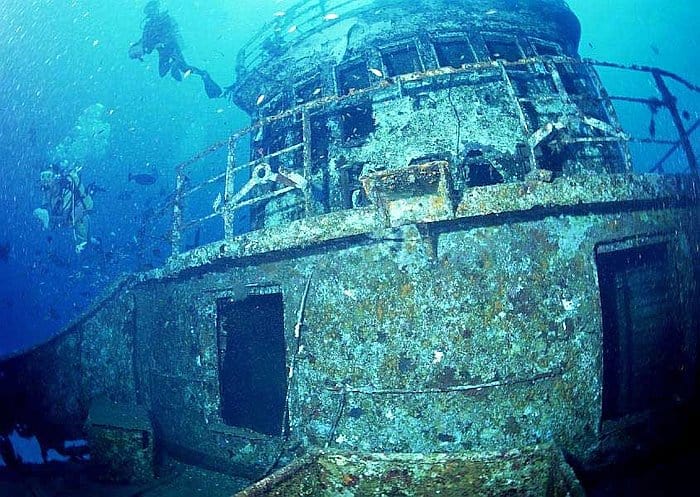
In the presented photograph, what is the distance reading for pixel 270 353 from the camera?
635cm

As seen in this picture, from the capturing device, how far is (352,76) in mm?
8062

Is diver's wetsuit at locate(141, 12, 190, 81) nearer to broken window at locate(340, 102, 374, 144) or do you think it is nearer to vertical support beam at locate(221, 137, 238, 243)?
broken window at locate(340, 102, 374, 144)

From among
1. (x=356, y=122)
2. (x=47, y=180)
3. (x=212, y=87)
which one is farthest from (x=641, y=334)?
(x=47, y=180)

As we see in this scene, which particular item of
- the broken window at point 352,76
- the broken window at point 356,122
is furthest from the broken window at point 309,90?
the broken window at point 356,122

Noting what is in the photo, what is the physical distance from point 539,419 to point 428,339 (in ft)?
4.21

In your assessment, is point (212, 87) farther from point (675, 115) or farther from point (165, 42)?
point (675, 115)

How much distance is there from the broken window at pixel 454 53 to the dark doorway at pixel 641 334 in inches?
204

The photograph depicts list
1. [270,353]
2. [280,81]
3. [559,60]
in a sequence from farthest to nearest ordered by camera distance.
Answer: [280,81] → [270,353] → [559,60]

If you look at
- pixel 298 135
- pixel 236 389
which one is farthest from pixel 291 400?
pixel 298 135

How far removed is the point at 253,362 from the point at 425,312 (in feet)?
12.1

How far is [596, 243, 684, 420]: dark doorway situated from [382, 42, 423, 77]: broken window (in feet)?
17.8

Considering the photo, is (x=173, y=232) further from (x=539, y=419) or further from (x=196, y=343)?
(x=539, y=419)

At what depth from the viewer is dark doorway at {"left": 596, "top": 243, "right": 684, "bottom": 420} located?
4402 millimetres

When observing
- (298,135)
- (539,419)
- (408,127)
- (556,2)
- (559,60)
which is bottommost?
(539,419)
